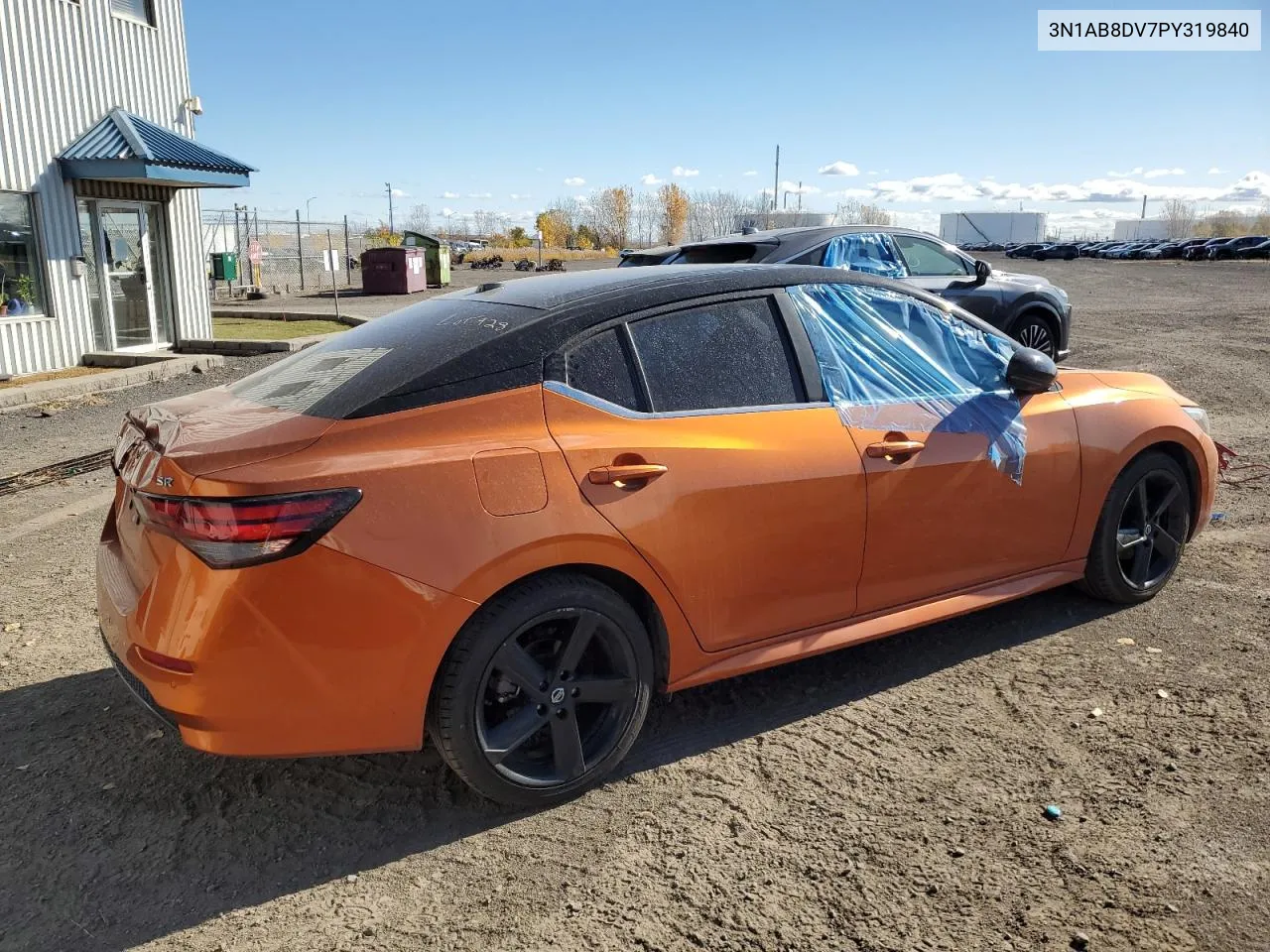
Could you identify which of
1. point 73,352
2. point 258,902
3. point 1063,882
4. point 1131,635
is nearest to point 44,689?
point 258,902

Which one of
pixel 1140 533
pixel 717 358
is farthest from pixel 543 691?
pixel 1140 533

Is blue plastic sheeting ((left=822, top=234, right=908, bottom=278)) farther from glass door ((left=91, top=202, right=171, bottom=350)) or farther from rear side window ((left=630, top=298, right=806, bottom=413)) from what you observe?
glass door ((left=91, top=202, right=171, bottom=350))

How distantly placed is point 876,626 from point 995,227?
125678mm

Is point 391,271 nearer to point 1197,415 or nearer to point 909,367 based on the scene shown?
point 1197,415

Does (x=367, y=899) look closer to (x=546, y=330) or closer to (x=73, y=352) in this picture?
(x=546, y=330)

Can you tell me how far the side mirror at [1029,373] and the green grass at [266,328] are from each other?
14380 mm

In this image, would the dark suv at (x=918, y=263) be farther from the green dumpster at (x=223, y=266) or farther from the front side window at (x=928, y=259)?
the green dumpster at (x=223, y=266)

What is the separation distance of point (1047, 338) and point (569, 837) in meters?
10.1

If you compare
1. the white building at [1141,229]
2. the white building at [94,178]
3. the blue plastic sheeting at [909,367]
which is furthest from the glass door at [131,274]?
the white building at [1141,229]

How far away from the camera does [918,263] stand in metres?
10.3

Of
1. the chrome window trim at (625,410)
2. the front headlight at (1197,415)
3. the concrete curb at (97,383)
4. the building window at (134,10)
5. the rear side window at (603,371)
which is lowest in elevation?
the concrete curb at (97,383)

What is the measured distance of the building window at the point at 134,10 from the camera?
14.2m

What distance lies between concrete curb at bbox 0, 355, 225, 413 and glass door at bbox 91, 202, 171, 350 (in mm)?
2189

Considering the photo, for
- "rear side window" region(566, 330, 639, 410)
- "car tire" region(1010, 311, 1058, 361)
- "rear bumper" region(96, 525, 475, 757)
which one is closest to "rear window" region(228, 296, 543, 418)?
"rear side window" region(566, 330, 639, 410)
